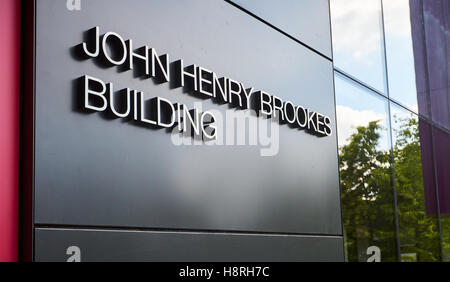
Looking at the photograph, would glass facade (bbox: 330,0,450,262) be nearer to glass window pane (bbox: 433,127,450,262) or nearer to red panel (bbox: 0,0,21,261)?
glass window pane (bbox: 433,127,450,262)

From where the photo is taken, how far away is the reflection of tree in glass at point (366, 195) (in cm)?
734

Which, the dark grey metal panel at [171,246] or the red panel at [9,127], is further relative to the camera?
the dark grey metal panel at [171,246]

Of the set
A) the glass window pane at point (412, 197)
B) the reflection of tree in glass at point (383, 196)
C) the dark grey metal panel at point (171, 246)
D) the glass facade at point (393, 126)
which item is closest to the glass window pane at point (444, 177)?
the glass facade at point (393, 126)

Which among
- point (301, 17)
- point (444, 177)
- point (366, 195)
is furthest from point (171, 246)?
point (444, 177)

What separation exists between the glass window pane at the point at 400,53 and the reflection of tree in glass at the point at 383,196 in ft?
1.77

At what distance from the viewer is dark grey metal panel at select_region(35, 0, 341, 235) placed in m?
3.44

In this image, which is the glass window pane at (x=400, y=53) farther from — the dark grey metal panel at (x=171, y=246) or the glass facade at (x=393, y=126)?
the dark grey metal panel at (x=171, y=246)

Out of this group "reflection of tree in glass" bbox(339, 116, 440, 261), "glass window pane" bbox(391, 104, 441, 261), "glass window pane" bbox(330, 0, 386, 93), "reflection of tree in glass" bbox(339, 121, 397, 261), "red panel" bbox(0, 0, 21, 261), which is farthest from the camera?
"glass window pane" bbox(391, 104, 441, 261)

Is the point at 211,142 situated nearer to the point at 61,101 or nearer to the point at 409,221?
the point at 61,101

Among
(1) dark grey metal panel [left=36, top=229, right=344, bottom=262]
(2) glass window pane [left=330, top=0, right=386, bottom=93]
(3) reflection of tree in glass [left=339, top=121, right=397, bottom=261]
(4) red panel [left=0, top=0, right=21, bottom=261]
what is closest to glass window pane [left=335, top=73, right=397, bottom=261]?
(3) reflection of tree in glass [left=339, top=121, right=397, bottom=261]

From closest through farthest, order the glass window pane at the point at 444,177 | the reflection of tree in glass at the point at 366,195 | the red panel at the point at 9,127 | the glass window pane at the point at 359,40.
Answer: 1. the red panel at the point at 9,127
2. the reflection of tree in glass at the point at 366,195
3. the glass window pane at the point at 359,40
4. the glass window pane at the point at 444,177

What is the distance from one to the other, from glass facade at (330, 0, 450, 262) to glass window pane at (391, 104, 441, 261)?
2 centimetres

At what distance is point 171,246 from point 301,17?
3609 mm
